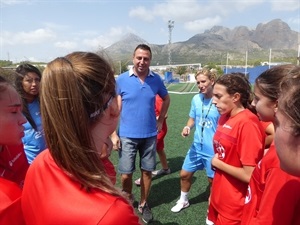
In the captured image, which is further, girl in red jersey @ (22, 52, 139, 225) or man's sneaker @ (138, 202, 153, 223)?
man's sneaker @ (138, 202, 153, 223)

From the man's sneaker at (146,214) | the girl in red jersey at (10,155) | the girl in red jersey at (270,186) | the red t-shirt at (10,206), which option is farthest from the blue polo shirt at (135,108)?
the red t-shirt at (10,206)

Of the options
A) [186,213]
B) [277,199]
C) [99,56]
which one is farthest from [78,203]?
[186,213]

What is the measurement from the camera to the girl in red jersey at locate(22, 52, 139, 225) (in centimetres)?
105

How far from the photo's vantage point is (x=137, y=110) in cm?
436

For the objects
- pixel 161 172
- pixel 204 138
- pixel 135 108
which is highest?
pixel 135 108

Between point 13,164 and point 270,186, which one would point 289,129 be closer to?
point 270,186

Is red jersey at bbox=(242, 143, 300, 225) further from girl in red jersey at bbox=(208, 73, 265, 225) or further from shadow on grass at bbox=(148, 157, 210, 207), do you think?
shadow on grass at bbox=(148, 157, 210, 207)

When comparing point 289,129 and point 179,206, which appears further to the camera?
point 179,206

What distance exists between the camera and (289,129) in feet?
4.07

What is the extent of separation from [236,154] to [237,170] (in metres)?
0.14

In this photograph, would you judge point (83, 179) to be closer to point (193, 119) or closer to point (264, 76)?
point (264, 76)

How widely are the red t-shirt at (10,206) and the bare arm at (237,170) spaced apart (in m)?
1.83

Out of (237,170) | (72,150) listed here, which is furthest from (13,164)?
(237,170)

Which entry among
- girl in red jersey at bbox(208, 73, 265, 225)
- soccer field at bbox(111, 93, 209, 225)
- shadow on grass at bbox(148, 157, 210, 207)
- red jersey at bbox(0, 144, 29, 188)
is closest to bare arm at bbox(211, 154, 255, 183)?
girl in red jersey at bbox(208, 73, 265, 225)
